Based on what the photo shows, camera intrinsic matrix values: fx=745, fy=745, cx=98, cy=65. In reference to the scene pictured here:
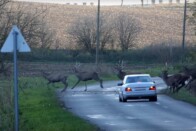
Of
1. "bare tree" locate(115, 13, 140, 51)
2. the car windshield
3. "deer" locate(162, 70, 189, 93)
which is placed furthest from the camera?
"bare tree" locate(115, 13, 140, 51)

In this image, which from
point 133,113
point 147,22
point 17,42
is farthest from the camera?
point 147,22

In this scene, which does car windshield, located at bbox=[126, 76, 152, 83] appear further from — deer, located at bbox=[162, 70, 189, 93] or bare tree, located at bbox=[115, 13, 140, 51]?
bare tree, located at bbox=[115, 13, 140, 51]

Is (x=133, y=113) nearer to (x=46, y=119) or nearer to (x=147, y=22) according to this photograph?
(x=46, y=119)

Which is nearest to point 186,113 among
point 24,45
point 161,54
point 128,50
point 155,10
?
point 24,45

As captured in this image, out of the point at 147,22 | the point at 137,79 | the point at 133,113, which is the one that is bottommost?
→ the point at 133,113

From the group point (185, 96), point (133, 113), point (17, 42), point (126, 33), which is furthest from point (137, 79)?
point (126, 33)

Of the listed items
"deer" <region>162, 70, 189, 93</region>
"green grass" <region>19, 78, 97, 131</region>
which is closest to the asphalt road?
"green grass" <region>19, 78, 97, 131</region>

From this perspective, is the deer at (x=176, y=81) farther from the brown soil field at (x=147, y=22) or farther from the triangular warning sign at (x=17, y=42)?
the brown soil field at (x=147, y=22)

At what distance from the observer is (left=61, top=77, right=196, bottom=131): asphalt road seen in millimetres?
25344

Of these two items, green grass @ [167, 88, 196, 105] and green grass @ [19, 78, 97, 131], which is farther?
green grass @ [167, 88, 196, 105]

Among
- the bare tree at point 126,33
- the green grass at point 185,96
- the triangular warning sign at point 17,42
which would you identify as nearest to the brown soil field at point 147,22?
the bare tree at point 126,33

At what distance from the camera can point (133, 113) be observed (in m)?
31.4

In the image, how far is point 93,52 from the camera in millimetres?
88312

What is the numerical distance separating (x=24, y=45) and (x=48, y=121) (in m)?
6.30
